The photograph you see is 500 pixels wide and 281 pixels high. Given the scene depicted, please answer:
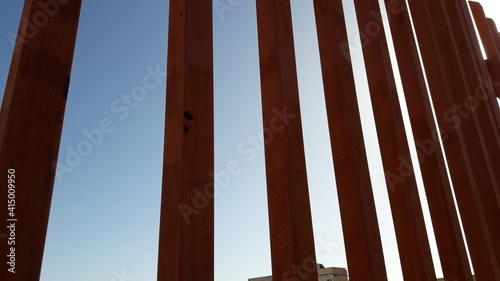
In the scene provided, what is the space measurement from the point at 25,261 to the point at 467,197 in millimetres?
2159

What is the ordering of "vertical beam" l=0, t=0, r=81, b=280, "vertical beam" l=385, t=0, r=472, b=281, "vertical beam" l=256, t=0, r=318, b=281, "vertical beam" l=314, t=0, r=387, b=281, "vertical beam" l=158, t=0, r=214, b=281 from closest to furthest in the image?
1. "vertical beam" l=0, t=0, r=81, b=280
2. "vertical beam" l=158, t=0, r=214, b=281
3. "vertical beam" l=256, t=0, r=318, b=281
4. "vertical beam" l=314, t=0, r=387, b=281
5. "vertical beam" l=385, t=0, r=472, b=281

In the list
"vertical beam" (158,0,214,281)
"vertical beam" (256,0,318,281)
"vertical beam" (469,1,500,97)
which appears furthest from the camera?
"vertical beam" (469,1,500,97)

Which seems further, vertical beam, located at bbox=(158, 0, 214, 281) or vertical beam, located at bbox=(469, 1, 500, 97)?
vertical beam, located at bbox=(469, 1, 500, 97)

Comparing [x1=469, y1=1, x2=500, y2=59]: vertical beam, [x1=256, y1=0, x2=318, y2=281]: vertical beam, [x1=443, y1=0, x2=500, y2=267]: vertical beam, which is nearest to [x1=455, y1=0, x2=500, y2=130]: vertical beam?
[x1=443, y1=0, x2=500, y2=267]: vertical beam

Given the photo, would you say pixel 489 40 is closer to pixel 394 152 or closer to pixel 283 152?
pixel 394 152

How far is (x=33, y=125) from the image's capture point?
0.78m

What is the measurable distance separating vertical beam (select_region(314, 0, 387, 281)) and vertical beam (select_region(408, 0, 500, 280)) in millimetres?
928

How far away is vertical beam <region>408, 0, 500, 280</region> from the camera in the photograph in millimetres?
2021

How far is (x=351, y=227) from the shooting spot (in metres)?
1.45

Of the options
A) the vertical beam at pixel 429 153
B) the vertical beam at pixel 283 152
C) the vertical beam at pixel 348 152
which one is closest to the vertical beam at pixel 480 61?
the vertical beam at pixel 429 153

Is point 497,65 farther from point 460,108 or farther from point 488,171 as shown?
point 488,171

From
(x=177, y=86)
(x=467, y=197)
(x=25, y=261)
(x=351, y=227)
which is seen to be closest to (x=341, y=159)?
(x=351, y=227)

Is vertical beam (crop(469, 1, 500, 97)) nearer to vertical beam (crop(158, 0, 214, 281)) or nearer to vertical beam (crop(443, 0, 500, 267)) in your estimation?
vertical beam (crop(443, 0, 500, 267))

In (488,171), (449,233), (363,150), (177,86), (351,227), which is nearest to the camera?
(177,86)
